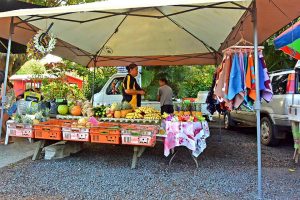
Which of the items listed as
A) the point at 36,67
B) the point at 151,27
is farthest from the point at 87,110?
the point at 36,67

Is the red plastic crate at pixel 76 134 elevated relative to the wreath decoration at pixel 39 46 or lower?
lower

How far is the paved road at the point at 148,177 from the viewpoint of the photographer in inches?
184

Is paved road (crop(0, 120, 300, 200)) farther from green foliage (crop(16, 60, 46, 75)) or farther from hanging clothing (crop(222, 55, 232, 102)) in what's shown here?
green foliage (crop(16, 60, 46, 75))

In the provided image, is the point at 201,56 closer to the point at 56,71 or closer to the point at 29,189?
the point at 56,71

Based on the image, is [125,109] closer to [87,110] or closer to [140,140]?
[87,110]

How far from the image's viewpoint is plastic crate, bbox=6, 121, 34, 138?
614 cm

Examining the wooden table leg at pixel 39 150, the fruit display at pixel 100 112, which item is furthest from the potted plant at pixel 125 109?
the wooden table leg at pixel 39 150

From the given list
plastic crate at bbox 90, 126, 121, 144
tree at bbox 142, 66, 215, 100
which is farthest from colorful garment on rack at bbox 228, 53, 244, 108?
tree at bbox 142, 66, 215, 100

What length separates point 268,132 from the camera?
8539mm

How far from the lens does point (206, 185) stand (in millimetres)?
5102

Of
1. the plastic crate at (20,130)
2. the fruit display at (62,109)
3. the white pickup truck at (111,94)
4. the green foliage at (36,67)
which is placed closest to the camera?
the plastic crate at (20,130)

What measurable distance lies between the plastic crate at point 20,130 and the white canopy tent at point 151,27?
157 centimetres

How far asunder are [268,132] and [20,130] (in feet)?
20.5

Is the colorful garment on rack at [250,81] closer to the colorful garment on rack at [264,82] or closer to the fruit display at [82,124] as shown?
the colorful garment on rack at [264,82]
